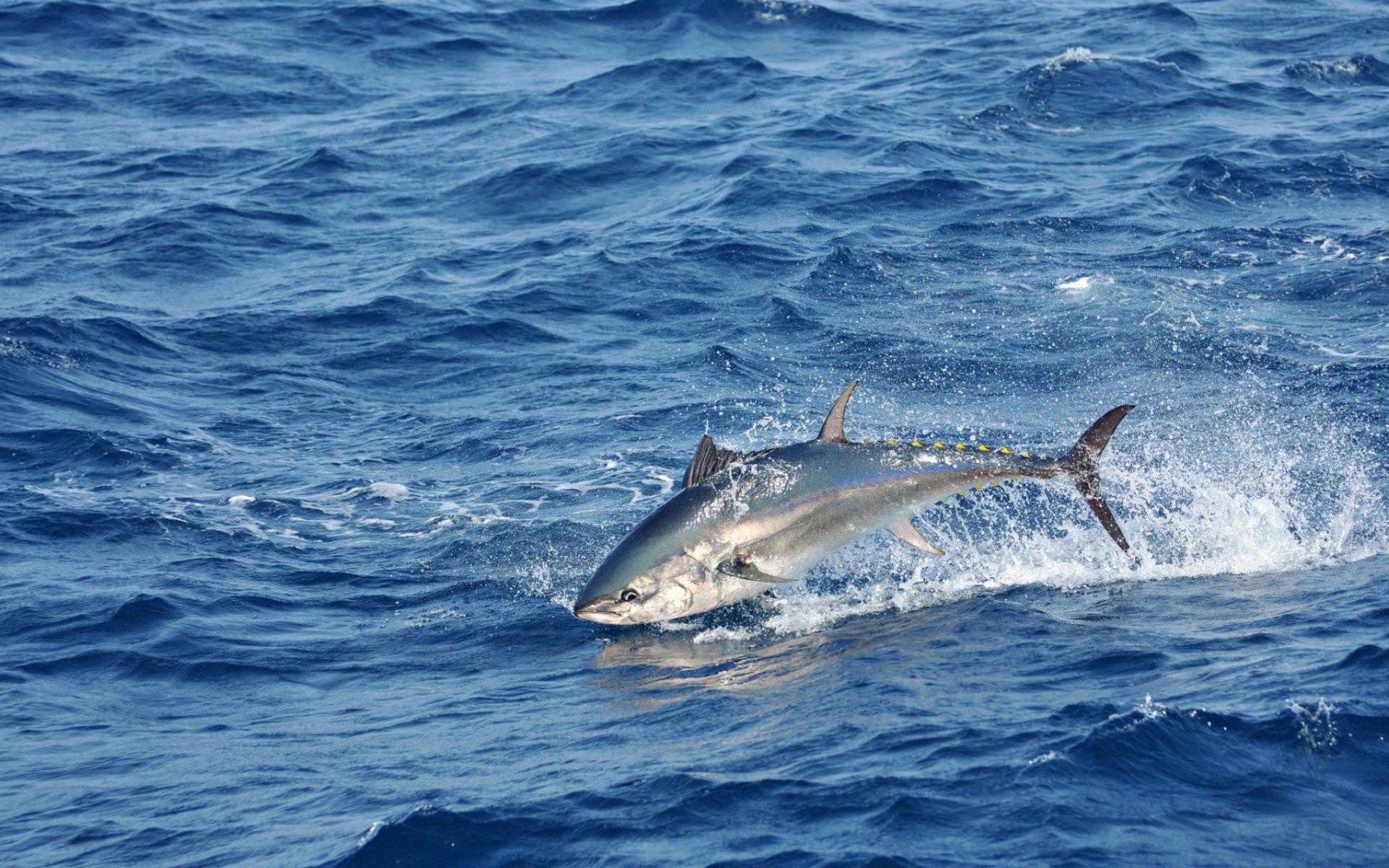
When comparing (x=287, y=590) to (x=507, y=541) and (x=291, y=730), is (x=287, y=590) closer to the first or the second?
(x=507, y=541)

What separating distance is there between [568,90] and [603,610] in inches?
1015

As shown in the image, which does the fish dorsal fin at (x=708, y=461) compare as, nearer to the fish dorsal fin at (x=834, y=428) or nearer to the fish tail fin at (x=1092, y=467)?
the fish dorsal fin at (x=834, y=428)

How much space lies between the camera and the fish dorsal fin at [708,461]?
43.2 ft

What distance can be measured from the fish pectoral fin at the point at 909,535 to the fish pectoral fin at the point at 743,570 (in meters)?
1.17

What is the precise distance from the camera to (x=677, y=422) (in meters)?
20.0

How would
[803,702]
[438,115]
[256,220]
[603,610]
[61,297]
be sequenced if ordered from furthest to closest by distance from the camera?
[438,115], [256,220], [61,297], [603,610], [803,702]

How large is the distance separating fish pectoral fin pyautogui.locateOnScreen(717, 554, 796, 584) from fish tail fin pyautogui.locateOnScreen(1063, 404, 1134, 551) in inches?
Answer: 102

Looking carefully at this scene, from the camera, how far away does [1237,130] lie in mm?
30391

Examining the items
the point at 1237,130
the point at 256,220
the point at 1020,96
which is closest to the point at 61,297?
the point at 256,220

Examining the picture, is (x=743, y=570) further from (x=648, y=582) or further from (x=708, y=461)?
(x=708, y=461)

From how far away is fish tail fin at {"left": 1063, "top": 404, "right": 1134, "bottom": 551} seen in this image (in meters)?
12.9

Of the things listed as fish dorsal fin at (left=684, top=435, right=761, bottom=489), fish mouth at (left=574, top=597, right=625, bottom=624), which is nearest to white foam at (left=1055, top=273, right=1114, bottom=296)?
fish dorsal fin at (left=684, top=435, right=761, bottom=489)

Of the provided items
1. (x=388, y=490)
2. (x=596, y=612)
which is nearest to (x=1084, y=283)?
(x=388, y=490)

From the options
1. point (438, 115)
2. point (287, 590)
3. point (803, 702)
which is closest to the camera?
point (803, 702)
